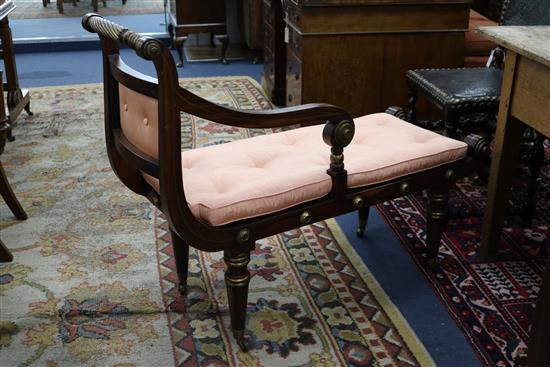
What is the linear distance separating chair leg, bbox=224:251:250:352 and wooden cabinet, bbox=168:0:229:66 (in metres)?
4.08

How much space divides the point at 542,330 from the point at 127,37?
1236 millimetres

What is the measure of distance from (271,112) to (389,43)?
1.99 metres

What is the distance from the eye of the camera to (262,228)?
2010 millimetres

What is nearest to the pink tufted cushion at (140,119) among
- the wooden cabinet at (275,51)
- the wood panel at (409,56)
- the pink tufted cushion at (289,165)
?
the pink tufted cushion at (289,165)

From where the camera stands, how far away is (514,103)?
92.7 inches

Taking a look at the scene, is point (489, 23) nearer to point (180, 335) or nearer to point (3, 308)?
point (180, 335)

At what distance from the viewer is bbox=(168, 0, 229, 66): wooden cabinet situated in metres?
5.72

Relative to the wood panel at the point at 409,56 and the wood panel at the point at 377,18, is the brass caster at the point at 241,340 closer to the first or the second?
the wood panel at the point at 377,18

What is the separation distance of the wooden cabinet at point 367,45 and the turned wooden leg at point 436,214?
1520mm

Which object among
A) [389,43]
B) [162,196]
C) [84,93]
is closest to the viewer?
[162,196]

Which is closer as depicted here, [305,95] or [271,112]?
[271,112]

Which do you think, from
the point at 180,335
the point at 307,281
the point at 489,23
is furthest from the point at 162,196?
the point at 489,23

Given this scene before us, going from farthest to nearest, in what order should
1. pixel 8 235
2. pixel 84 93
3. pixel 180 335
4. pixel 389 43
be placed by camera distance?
1. pixel 84 93
2. pixel 389 43
3. pixel 8 235
4. pixel 180 335

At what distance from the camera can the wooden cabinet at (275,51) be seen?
177 inches
